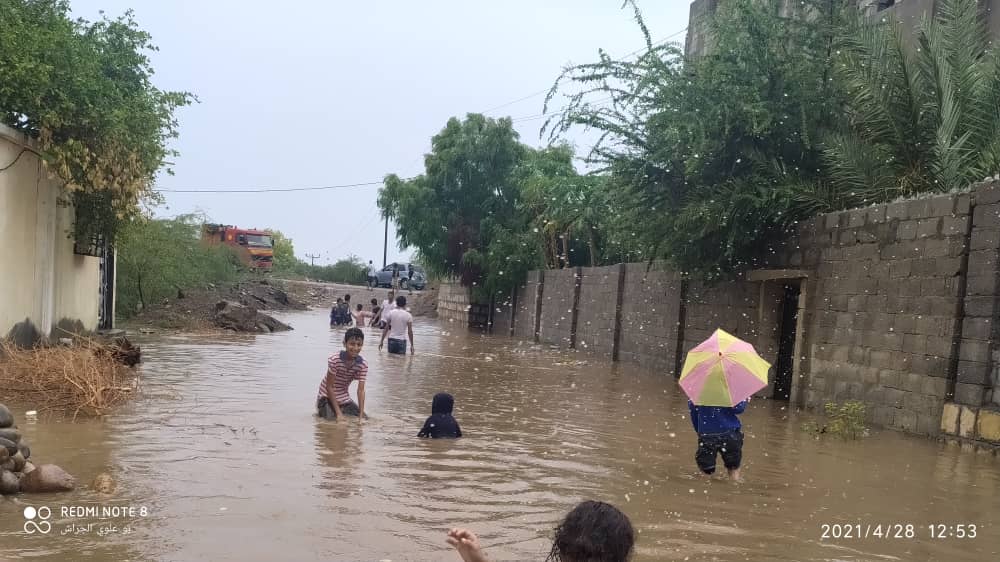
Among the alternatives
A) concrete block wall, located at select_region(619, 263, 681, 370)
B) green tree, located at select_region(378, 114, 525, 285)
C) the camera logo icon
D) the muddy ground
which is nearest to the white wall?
the muddy ground

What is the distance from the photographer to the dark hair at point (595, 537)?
285 cm

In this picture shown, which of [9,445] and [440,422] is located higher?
[9,445]

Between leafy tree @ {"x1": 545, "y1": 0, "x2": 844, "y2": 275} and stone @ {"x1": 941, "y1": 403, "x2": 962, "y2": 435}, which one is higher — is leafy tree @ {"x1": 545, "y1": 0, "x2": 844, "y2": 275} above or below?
above

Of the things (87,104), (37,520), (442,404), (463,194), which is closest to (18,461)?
(37,520)

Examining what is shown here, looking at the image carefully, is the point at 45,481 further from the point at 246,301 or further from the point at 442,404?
the point at 246,301

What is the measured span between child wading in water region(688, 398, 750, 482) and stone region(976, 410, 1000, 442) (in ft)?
10.8

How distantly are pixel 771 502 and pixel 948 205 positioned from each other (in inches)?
204

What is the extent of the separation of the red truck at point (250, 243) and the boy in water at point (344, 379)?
40.0 metres

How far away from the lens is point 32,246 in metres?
14.1

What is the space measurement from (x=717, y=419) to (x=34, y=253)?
11181mm

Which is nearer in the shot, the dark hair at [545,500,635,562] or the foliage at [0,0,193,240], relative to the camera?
the dark hair at [545,500,635,562]

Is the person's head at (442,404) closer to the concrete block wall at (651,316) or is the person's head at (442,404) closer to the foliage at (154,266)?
the concrete block wall at (651,316)

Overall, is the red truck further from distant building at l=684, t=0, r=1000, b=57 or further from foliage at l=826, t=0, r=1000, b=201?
foliage at l=826, t=0, r=1000, b=201

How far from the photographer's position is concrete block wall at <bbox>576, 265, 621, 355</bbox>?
22.8m
